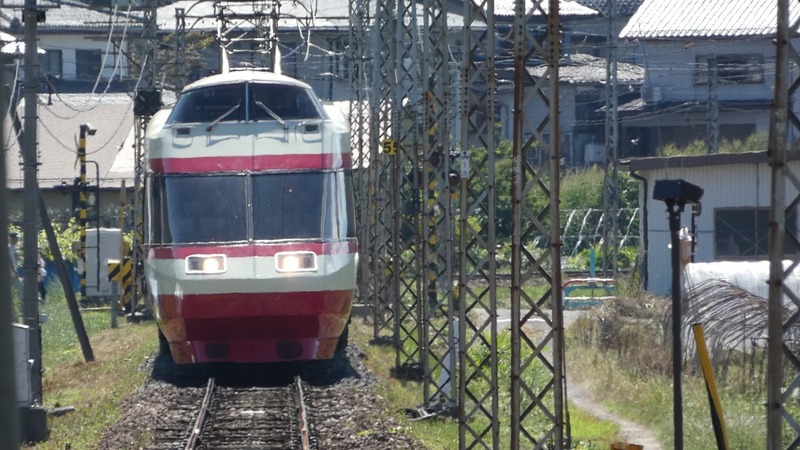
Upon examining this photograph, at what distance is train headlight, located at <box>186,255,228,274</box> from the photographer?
47.2 feet

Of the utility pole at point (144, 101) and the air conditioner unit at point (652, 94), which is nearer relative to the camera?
the utility pole at point (144, 101)

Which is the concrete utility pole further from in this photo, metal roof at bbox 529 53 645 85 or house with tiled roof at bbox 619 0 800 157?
metal roof at bbox 529 53 645 85

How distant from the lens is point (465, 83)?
32.5 ft

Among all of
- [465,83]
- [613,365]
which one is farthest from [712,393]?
[613,365]

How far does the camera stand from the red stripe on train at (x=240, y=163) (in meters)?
15.1

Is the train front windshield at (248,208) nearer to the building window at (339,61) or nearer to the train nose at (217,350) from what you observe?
the train nose at (217,350)

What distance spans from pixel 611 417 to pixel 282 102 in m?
5.76

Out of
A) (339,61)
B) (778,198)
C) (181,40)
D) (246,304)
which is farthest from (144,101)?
(778,198)

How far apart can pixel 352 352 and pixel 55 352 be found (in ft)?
19.3

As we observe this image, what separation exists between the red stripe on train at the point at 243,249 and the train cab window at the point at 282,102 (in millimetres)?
1840

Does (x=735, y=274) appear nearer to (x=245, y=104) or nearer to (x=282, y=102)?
(x=282, y=102)

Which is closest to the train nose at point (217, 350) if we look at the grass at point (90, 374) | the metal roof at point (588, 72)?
the grass at point (90, 374)

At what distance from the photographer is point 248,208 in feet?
49.0

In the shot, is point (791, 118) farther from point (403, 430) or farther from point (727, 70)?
point (727, 70)
